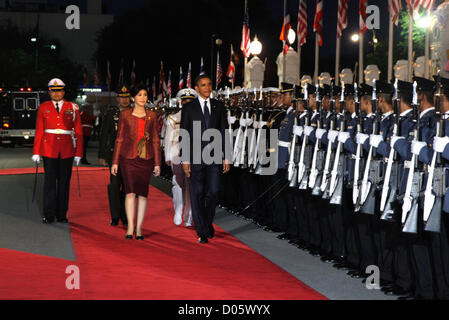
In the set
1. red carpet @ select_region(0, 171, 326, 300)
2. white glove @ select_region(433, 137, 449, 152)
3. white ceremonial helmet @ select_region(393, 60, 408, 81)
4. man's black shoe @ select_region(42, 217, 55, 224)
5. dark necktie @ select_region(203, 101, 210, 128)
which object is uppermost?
white ceremonial helmet @ select_region(393, 60, 408, 81)

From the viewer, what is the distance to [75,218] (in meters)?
13.9

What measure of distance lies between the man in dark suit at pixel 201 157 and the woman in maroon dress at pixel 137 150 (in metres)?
0.43

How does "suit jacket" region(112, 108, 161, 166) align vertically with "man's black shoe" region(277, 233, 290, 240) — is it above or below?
above

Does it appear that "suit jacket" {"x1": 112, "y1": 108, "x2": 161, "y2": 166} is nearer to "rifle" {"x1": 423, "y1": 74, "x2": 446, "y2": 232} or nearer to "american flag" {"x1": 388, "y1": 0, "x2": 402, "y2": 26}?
"rifle" {"x1": 423, "y1": 74, "x2": 446, "y2": 232}

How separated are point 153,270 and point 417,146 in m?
3.11

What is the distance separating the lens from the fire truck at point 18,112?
43.3 metres

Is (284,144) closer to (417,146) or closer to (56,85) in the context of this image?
(56,85)

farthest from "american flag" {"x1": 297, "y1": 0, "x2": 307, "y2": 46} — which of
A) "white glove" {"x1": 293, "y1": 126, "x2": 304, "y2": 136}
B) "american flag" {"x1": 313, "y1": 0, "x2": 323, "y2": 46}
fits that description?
"white glove" {"x1": 293, "y1": 126, "x2": 304, "y2": 136}

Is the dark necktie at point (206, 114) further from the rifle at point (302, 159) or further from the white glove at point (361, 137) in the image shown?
the white glove at point (361, 137)

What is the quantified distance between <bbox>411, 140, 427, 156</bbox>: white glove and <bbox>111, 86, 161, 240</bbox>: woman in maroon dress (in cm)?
464

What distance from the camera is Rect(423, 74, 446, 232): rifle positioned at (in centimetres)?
730

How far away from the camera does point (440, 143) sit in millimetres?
7227

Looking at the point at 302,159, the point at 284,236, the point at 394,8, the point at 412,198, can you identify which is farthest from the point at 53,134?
the point at 394,8

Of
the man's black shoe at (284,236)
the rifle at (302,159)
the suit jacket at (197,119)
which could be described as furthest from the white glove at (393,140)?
the man's black shoe at (284,236)
